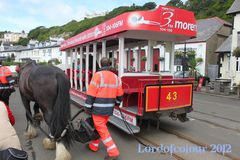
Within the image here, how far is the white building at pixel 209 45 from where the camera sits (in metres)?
26.0

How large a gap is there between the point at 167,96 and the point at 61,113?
2.59 m

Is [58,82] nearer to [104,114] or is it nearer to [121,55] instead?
[104,114]

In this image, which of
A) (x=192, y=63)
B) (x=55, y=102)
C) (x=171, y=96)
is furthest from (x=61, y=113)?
(x=192, y=63)

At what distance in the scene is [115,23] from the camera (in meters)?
5.69

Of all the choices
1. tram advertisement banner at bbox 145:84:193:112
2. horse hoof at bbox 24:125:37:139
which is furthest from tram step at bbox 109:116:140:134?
horse hoof at bbox 24:125:37:139

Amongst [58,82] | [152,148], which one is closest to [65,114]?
[58,82]

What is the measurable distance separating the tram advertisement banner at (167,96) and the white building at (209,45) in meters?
20.4

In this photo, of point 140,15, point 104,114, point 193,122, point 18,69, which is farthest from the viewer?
point 193,122

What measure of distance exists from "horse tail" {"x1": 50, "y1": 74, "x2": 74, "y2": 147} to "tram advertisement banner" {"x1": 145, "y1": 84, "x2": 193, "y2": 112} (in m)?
1.77

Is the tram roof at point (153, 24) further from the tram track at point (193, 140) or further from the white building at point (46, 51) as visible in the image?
the white building at point (46, 51)

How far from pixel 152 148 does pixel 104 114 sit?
1378mm

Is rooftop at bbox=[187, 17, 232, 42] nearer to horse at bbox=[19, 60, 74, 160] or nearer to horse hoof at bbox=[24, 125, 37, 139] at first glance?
horse hoof at bbox=[24, 125, 37, 139]

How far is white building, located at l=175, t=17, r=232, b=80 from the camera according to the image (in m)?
26.0

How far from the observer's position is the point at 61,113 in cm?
424
